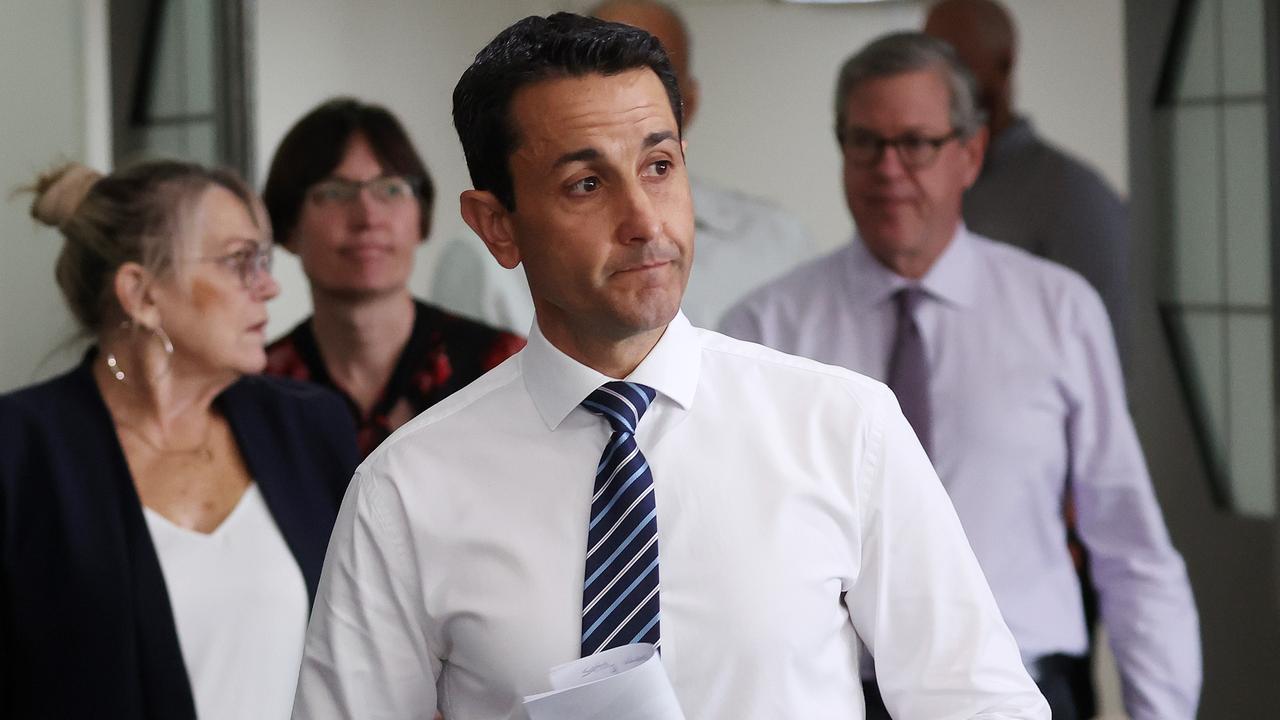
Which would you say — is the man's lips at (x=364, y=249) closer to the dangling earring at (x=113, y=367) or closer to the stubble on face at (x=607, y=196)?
the dangling earring at (x=113, y=367)

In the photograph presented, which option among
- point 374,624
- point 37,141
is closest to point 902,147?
point 374,624

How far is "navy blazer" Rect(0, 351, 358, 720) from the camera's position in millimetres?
2316

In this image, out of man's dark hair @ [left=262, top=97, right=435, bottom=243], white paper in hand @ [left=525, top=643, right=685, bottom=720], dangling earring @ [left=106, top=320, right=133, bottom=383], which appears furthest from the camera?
man's dark hair @ [left=262, top=97, right=435, bottom=243]

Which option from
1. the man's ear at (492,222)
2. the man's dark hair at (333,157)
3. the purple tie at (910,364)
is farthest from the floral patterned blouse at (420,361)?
the man's ear at (492,222)

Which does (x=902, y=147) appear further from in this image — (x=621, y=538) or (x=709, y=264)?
(x=621, y=538)

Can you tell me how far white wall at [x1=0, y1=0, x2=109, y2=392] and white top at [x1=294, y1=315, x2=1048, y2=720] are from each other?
7.06 feet

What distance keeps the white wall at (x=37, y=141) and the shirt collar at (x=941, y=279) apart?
1806 mm

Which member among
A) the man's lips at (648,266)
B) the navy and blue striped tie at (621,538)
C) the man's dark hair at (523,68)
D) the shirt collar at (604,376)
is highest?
the man's dark hair at (523,68)

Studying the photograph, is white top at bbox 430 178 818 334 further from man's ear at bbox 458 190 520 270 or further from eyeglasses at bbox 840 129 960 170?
man's ear at bbox 458 190 520 270

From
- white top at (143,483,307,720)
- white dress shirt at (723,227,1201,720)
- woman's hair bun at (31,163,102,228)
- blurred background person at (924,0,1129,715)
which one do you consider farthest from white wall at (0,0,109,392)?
blurred background person at (924,0,1129,715)

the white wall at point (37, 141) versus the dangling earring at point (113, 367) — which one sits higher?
the white wall at point (37, 141)

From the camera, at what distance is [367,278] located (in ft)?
10.3

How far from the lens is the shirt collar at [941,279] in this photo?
118 inches

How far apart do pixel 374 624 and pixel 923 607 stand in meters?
0.53
